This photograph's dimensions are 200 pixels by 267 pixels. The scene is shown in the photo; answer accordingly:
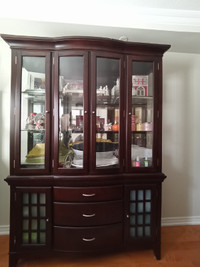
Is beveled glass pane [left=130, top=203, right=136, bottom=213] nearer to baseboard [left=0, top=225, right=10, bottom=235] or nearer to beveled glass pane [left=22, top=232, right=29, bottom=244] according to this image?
beveled glass pane [left=22, top=232, right=29, bottom=244]

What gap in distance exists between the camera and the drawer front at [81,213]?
1.44 meters

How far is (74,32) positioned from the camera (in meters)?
1.71

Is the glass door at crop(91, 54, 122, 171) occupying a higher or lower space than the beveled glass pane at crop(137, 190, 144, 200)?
higher

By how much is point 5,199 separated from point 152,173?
182 centimetres

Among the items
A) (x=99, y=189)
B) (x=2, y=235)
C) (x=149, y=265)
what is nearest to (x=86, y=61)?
(x=99, y=189)

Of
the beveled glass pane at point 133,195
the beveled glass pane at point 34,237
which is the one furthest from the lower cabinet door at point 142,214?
the beveled glass pane at point 34,237

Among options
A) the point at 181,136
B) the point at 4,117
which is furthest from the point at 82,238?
the point at 181,136

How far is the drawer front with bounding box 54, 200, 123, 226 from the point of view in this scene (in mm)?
1438

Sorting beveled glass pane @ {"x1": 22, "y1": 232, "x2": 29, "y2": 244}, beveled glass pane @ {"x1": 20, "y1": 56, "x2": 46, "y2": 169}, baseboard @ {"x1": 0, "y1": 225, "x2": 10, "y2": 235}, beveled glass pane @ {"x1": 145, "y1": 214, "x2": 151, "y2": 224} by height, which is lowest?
baseboard @ {"x1": 0, "y1": 225, "x2": 10, "y2": 235}

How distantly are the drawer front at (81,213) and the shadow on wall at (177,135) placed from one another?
3.59 feet

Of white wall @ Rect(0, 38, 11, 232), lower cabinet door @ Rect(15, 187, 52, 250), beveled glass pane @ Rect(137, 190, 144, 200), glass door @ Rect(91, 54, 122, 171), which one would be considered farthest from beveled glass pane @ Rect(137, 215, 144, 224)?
white wall @ Rect(0, 38, 11, 232)

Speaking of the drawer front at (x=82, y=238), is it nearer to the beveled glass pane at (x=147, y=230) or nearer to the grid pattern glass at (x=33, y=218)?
the grid pattern glass at (x=33, y=218)

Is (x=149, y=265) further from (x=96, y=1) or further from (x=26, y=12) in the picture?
(x=26, y=12)

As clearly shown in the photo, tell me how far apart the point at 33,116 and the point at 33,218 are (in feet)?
3.22
